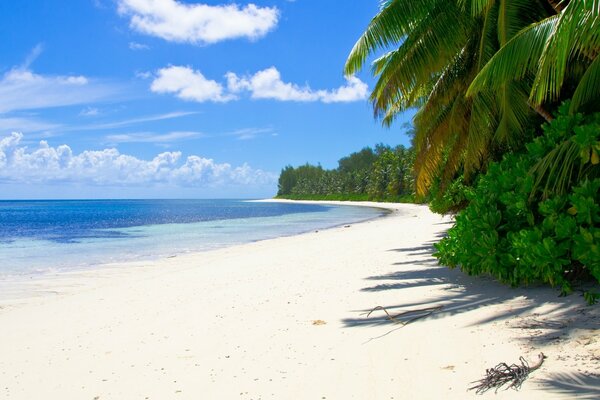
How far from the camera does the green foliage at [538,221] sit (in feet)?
13.8

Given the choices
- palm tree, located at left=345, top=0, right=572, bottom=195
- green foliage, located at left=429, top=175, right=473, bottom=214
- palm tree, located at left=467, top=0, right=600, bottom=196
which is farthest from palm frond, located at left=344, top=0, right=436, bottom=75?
green foliage, located at left=429, top=175, right=473, bottom=214

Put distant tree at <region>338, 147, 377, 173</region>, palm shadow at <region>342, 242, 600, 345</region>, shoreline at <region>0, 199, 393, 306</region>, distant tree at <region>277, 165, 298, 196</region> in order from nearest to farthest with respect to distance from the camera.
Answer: palm shadow at <region>342, 242, 600, 345</region>
shoreline at <region>0, 199, 393, 306</region>
distant tree at <region>338, 147, 377, 173</region>
distant tree at <region>277, 165, 298, 196</region>

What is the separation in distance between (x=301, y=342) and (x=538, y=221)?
2.96 meters

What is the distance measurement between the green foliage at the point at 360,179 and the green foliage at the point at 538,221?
27.4m

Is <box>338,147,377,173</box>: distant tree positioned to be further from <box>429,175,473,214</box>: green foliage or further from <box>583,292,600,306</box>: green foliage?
<box>583,292,600,306</box>: green foliage

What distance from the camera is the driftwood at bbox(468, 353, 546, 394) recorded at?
3.02 m

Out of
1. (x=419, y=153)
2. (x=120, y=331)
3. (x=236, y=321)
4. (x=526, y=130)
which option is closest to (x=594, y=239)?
(x=236, y=321)

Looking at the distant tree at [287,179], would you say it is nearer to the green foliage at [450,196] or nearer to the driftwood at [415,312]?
the green foliage at [450,196]

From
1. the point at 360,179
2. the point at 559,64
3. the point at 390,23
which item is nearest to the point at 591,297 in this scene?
the point at 559,64

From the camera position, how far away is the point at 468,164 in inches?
357

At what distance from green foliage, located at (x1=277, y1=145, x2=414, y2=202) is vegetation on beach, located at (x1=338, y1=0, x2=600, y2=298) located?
79.2 ft

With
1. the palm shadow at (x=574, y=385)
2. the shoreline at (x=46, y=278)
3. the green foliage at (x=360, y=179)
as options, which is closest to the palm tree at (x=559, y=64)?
the palm shadow at (x=574, y=385)

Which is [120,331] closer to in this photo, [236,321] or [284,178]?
[236,321]

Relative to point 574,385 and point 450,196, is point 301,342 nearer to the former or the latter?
point 574,385
